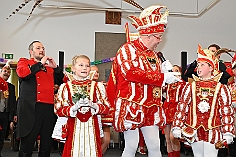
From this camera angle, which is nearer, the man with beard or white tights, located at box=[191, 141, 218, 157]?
white tights, located at box=[191, 141, 218, 157]

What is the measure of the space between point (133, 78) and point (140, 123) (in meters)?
0.36

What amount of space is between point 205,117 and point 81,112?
3.44ft

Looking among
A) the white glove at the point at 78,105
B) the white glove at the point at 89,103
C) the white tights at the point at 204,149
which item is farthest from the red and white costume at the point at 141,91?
the white tights at the point at 204,149

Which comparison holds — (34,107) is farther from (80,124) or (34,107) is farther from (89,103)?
(89,103)

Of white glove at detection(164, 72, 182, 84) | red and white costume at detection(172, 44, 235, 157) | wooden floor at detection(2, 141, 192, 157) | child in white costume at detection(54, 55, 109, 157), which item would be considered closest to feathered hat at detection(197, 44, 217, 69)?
red and white costume at detection(172, 44, 235, 157)

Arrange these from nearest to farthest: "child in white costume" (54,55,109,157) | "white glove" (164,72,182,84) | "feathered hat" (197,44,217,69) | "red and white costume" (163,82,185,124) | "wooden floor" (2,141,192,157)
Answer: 1. "white glove" (164,72,182,84)
2. "child in white costume" (54,55,109,157)
3. "feathered hat" (197,44,217,69)
4. "red and white costume" (163,82,185,124)
5. "wooden floor" (2,141,192,157)

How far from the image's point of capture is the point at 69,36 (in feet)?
31.0

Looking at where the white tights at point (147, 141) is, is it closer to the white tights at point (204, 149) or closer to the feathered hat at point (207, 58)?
the white tights at point (204, 149)

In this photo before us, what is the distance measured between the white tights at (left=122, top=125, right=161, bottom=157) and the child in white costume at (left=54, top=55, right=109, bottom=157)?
1.26 ft

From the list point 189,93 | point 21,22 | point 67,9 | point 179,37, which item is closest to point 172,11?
point 179,37

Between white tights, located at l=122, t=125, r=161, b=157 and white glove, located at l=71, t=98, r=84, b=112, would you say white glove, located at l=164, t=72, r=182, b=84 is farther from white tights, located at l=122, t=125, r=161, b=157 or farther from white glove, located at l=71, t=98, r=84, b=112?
white glove, located at l=71, t=98, r=84, b=112

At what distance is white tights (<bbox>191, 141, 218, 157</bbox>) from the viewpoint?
354 cm

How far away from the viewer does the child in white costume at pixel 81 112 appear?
3.65m

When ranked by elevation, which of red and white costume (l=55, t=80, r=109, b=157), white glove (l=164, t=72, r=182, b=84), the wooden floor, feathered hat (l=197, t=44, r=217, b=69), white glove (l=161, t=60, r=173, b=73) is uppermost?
feathered hat (l=197, t=44, r=217, b=69)
